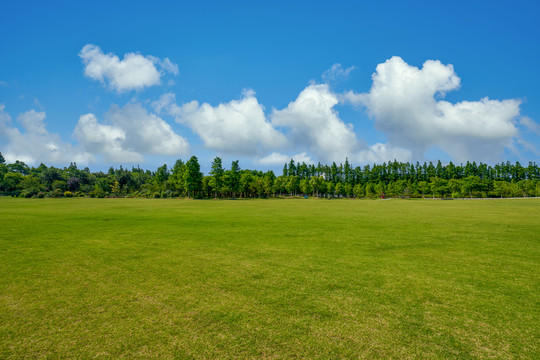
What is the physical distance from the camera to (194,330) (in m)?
4.75

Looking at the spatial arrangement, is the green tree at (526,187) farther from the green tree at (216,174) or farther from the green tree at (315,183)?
Answer: the green tree at (216,174)

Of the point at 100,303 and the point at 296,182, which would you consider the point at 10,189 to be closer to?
the point at 296,182

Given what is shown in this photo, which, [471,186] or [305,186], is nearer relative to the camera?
[471,186]

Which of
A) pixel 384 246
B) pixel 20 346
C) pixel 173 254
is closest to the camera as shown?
pixel 20 346

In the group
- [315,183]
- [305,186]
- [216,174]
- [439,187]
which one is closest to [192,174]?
[216,174]

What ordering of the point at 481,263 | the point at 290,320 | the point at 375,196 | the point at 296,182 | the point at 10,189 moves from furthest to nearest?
the point at 296,182, the point at 375,196, the point at 10,189, the point at 481,263, the point at 290,320

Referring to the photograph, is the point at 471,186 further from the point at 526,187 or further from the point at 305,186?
the point at 305,186

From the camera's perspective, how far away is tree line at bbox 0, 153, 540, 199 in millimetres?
89750

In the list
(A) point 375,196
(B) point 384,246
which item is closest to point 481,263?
(B) point 384,246

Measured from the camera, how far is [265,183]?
106 meters

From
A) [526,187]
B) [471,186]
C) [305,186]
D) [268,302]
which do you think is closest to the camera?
[268,302]

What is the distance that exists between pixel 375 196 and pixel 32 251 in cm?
12256

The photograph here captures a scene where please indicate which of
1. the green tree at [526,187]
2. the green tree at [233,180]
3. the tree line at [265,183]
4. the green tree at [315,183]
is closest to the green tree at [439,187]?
the tree line at [265,183]

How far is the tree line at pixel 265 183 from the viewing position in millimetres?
89750
